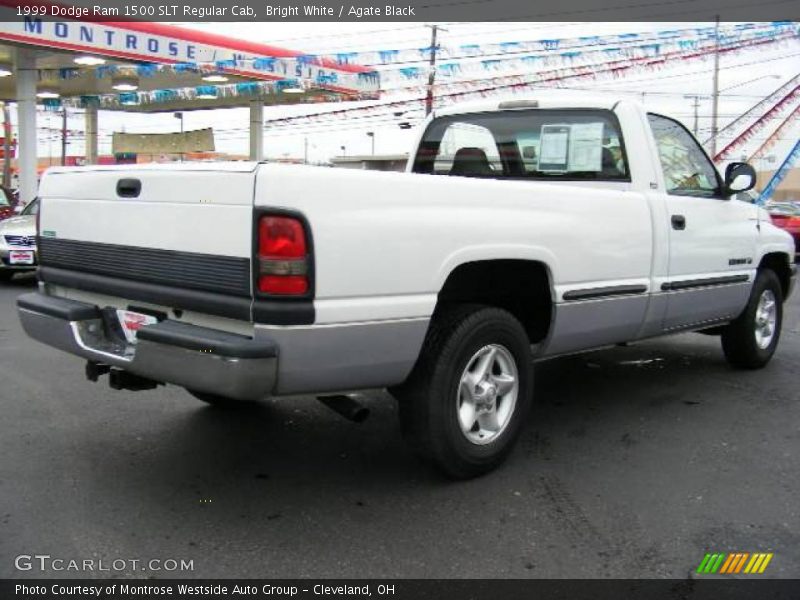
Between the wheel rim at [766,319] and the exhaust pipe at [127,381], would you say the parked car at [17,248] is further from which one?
the wheel rim at [766,319]

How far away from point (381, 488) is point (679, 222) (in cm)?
256

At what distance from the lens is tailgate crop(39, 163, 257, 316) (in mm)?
2947

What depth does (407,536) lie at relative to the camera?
3.14m

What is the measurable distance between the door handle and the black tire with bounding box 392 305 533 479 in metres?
1.57

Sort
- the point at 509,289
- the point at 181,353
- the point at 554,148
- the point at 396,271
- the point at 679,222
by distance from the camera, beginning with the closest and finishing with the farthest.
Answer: the point at 181,353, the point at 396,271, the point at 509,289, the point at 679,222, the point at 554,148

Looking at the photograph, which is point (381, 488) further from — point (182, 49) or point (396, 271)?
point (182, 49)

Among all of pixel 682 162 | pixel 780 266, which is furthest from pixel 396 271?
pixel 780 266

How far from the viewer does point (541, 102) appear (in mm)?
4984

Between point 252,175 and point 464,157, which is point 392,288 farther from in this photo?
point 464,157

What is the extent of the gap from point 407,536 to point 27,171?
1442cm

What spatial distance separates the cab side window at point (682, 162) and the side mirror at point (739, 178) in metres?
0.07

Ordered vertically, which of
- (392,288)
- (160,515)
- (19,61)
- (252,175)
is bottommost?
(160,515)
